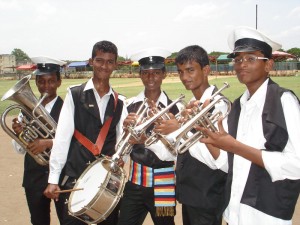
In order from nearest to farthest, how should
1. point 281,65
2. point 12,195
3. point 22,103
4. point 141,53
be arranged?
point 22,103 < point 141,53 < point 12,195 < point 281,65

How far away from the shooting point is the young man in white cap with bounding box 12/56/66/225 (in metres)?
4.06

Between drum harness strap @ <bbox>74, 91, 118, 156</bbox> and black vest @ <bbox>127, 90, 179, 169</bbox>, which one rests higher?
drum harness strap @ <bbox>74, 91, 118, 156</bbox>

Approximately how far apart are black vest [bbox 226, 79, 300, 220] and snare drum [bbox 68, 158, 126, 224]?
3.74ft

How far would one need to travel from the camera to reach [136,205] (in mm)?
3711

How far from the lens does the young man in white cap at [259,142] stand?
2455mm

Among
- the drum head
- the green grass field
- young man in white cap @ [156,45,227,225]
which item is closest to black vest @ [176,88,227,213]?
young man in white cap @ [156,45,227,225]

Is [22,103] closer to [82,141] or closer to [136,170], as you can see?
[82,141]

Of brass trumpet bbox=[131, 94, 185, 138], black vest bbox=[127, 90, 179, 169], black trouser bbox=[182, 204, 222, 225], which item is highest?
brass trumpet bbox=[131, 94, 185, 138]

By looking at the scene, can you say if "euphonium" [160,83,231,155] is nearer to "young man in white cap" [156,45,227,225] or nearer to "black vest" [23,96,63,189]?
"young man in white cap" [156,45,227,225]

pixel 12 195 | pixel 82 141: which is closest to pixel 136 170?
pixel 82 141

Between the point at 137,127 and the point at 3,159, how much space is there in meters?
5.90

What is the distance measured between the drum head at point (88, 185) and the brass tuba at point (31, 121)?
808mm

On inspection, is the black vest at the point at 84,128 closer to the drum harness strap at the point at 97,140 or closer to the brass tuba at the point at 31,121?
the drum harness strap at the point at 97,140

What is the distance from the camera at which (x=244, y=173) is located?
2701 millimetres
